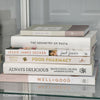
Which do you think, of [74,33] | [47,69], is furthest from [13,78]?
[74,33]

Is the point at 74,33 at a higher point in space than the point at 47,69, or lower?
higher

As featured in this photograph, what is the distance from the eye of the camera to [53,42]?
0.89 meters

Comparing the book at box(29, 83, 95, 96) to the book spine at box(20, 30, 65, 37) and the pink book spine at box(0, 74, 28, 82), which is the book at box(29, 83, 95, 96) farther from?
the book spine at box(20, 30, 65, 37)

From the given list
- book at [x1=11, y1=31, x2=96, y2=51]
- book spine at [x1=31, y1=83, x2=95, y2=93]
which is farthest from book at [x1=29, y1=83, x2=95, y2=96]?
book at [x1=11, y1=31, x2=96, y2=51]

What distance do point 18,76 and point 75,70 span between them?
0.59ft

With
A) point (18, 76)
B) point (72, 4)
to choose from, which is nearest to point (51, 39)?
point (18, 76)

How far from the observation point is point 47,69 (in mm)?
880

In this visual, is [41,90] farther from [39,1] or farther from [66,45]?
[39,1]

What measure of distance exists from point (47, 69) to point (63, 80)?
0.06m

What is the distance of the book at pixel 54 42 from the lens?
0.86 m

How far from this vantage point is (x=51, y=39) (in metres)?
0.89

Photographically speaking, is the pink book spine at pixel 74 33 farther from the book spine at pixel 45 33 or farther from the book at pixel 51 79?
the book at pixel 51 79

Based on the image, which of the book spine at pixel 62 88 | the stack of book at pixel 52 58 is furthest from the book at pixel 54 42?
the book spine at pixel 62 88

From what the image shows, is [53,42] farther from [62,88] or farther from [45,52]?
[62,88]
